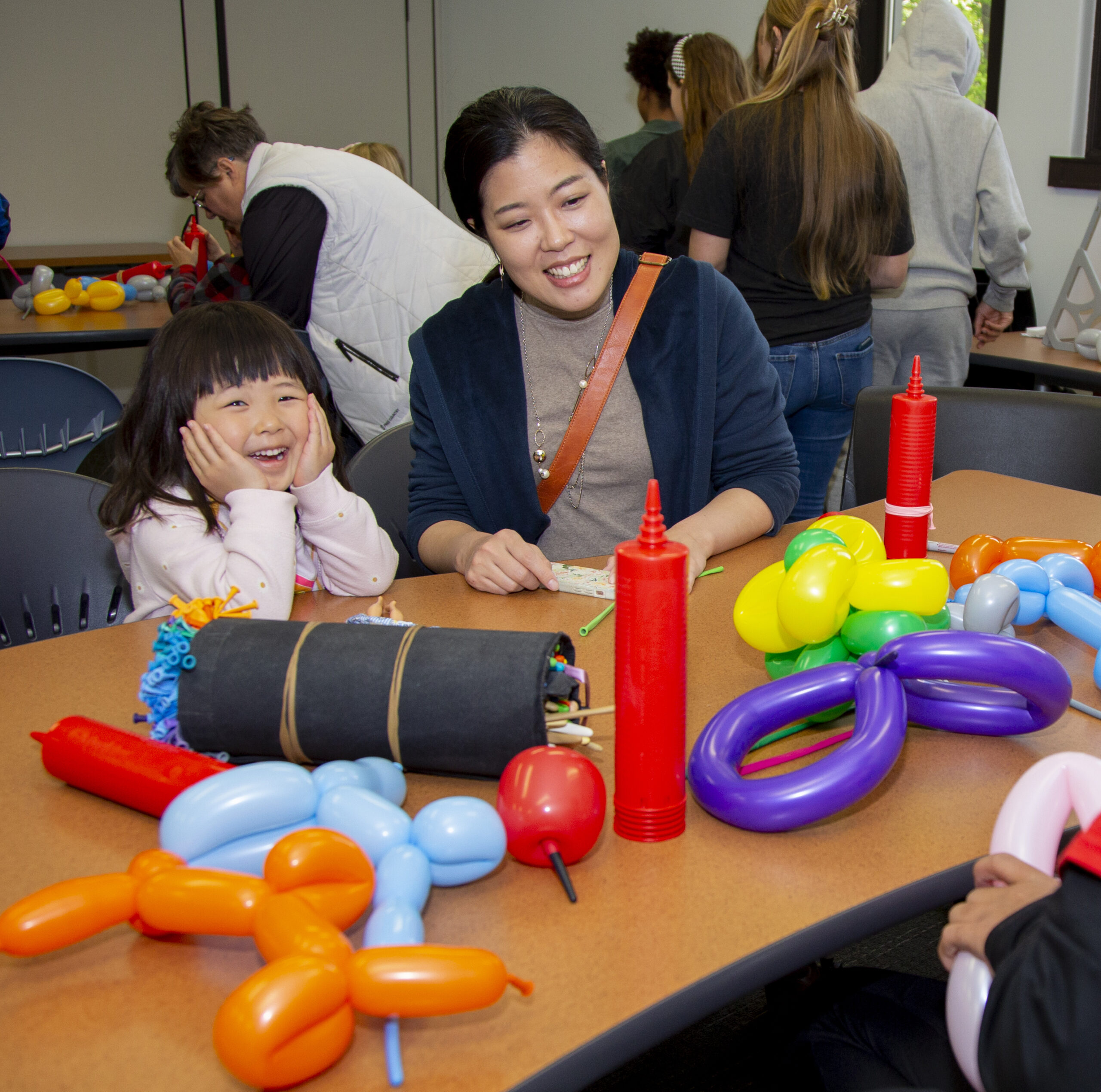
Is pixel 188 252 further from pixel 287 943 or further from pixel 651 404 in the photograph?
pixel 287 943

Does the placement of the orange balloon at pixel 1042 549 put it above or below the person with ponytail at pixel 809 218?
below

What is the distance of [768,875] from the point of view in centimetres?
78

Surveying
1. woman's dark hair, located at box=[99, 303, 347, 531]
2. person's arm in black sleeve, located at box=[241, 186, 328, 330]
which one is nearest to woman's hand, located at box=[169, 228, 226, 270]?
person's arm in black sleeve, located at box=[241, 186, 328, 330]

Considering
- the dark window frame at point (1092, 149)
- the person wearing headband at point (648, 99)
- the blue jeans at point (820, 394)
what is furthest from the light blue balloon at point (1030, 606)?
the dark window frame at point (1092, 149)

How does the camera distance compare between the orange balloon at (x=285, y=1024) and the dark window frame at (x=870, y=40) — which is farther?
the dark window frame at (x=870, y=40)

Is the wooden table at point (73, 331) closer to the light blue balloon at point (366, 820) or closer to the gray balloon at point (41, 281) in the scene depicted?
the gray balloon at point (41, 281)

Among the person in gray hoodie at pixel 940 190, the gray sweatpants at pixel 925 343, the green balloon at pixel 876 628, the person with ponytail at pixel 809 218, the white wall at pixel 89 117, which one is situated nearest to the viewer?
the green balloon at pixel 876 628

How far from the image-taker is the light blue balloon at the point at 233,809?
71 centimetres

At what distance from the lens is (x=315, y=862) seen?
0.67 m

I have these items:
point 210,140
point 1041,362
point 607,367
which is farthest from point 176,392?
point 1041,362

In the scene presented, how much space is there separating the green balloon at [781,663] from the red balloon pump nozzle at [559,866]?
1.16 feet

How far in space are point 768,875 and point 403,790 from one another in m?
0.28

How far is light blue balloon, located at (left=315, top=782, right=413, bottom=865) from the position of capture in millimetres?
723

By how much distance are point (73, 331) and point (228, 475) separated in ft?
7.80
